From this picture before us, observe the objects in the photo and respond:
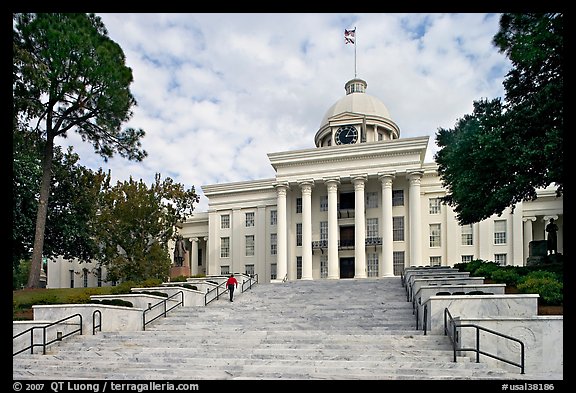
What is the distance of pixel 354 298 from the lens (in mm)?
24844

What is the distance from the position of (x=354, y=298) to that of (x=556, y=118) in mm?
12054

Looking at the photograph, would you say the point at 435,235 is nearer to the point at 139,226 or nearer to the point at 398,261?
the point at 398,261

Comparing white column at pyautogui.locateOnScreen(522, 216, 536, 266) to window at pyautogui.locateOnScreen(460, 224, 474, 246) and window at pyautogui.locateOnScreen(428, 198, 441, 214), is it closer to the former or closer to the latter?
window at pyautogui.locateOnScreen(460, 224, 474, 246)

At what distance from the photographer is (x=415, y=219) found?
4075 cm

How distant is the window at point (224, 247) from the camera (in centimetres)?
5050

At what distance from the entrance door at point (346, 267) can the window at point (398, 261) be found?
392cm

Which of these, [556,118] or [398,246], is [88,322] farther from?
[398,246]

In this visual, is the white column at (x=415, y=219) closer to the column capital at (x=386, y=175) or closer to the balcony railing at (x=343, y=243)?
the column capital at (x=386, y=175)

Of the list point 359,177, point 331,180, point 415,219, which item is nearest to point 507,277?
point 415,219

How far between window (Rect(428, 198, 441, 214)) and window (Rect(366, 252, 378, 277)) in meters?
6.37

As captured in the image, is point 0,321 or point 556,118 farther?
point 556,118

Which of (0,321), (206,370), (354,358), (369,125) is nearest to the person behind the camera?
(0,321)
